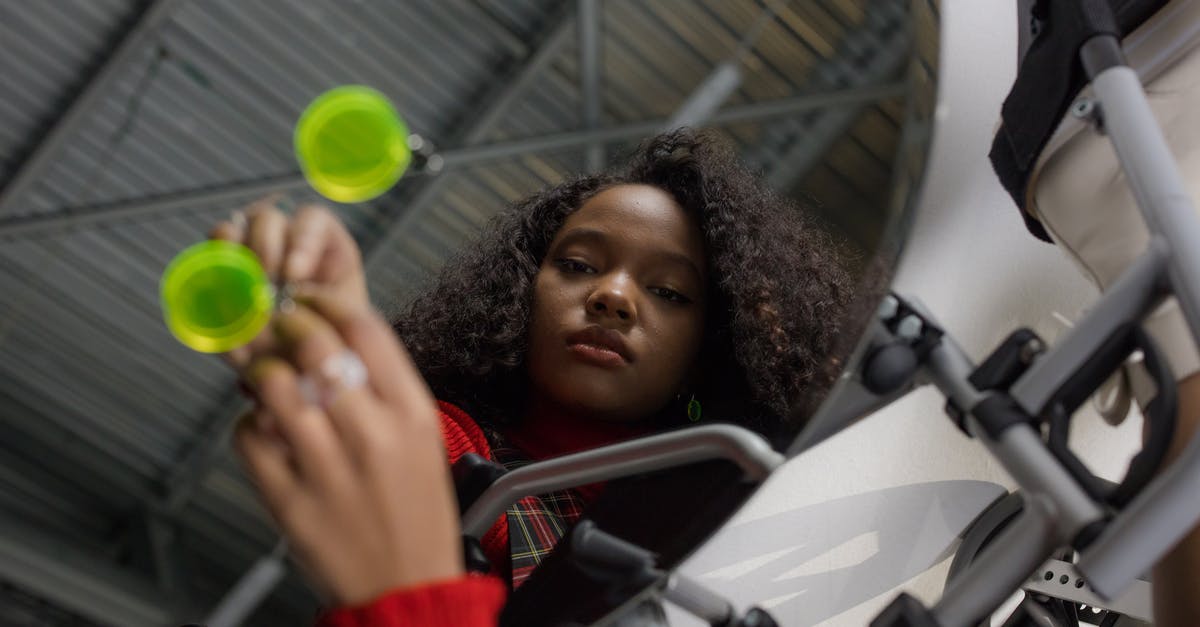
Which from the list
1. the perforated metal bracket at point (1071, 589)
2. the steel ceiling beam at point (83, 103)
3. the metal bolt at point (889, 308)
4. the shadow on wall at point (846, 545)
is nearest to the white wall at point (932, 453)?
the shadow on wall at point (846, 545)

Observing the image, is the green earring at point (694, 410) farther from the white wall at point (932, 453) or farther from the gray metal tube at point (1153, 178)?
the white wall at point (932, 453)

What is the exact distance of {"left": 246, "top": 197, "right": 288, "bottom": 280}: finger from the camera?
0.30 m

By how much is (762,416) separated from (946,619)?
113 millimetres

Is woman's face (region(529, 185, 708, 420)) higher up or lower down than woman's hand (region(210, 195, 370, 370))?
higher up

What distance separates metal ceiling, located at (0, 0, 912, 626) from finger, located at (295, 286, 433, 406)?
0.08 meters

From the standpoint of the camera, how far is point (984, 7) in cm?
119

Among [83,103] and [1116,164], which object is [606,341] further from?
[83,103]

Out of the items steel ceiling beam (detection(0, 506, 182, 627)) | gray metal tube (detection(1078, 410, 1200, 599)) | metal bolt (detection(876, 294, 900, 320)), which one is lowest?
gray metal tube (detection(1078, 410, 1200, 599))

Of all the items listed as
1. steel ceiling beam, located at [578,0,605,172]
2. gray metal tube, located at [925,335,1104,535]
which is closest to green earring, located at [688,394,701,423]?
gray metal tube, located at [925,335,1104,535]

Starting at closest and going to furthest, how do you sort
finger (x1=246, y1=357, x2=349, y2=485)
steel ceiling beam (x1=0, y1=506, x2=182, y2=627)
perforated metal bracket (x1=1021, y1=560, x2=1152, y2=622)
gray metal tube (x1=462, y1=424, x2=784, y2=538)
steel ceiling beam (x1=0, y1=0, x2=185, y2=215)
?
finger (x1=246, y1=357, x2=349, y2=485) → gray metal tube (x1=462, y1=424, x2=784, y2=538) → perforated metal bracket (x1=1021, y1=560, x2=1152, y2=622) → steel ceiling beam (x1=0, y1=0, x2=185, y2=215) → steel ceiling beam (x1=0, y1=506, x2=182, y2=627)

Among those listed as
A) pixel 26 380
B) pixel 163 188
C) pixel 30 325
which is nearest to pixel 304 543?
pixel 163 188

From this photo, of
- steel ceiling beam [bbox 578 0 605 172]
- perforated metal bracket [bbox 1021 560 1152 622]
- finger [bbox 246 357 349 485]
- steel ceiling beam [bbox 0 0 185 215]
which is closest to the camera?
finger [bbox 246 357 349 485]

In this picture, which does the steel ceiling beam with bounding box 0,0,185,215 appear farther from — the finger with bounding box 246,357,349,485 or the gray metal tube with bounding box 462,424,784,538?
the finger with bounding box 246,357,349,485

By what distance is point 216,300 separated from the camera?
0.29 meters
